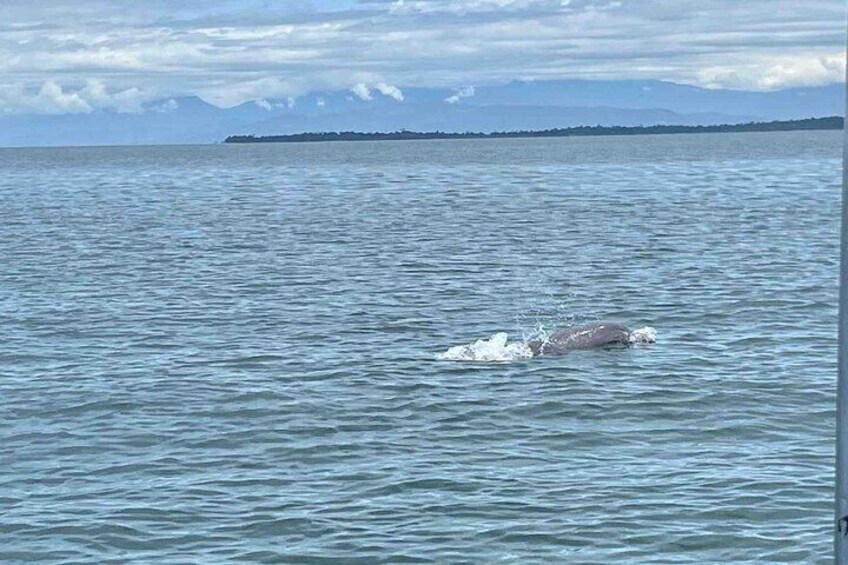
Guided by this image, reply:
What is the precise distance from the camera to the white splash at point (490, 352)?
32531 millimetres

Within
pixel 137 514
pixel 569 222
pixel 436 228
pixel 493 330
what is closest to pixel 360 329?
pixel 493 330

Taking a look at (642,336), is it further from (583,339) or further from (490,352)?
(490,352)

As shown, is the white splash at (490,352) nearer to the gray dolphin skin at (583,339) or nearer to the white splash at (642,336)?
the gray dolphin skin at (583,339)

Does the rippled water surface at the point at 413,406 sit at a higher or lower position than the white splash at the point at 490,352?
lower

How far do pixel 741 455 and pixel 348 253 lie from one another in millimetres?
Answer: 36293

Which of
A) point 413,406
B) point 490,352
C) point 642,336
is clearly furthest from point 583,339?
point 413,406

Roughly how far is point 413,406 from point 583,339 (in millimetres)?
6772

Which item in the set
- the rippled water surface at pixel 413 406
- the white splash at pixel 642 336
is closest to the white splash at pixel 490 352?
the rippled water surface at pixel 413 406

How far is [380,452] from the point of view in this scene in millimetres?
24422

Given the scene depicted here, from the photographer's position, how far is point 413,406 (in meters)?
27.8

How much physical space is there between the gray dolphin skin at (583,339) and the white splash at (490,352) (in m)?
0.28

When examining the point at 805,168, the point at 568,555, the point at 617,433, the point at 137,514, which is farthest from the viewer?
the point at 805,168

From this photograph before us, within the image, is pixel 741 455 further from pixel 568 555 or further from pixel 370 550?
pixel 370 550

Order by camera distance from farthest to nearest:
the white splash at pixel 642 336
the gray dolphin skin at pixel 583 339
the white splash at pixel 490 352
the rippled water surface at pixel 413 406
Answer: the white splash at pixel 642 336 < the gray dolphin skin at pixel 583 339 < the white splash at pixel 490 352 < the rippled water surface at pixel 413 406
